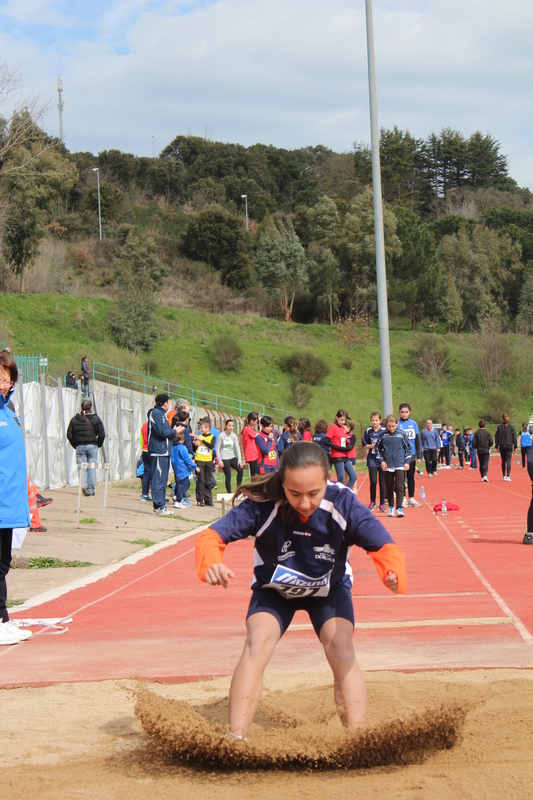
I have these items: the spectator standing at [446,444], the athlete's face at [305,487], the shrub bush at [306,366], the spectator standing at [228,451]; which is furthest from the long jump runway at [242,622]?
the shrub bush at [306,366]

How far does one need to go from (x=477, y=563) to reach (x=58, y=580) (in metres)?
4.70

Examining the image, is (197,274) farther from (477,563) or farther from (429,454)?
(477,563)

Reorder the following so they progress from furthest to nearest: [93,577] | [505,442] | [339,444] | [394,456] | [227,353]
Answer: [227,353], [505,442], [339,444], [394,456], [93,577]

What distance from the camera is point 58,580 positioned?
947 centimetres

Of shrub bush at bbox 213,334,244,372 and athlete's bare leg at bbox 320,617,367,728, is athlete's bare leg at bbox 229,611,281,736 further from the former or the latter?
shrub bush at bbox 213,334,244,372

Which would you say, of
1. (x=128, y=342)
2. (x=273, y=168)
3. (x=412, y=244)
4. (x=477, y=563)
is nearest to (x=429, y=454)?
(x=477, y=563)

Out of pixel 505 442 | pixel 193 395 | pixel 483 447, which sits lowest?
pixel 483 447

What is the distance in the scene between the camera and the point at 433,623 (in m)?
6.86

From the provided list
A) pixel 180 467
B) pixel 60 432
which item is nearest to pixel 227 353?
pixel 60 432

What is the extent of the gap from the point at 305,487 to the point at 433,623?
3.47 meters

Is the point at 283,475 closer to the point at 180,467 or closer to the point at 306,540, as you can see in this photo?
the point at 306,540

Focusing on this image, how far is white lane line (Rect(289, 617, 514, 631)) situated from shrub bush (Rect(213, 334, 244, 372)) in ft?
171

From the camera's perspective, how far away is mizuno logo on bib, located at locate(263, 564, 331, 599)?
3992mm

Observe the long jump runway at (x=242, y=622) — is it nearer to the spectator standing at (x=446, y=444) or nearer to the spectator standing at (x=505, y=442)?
the spectator standing at (x=505, y=442)
